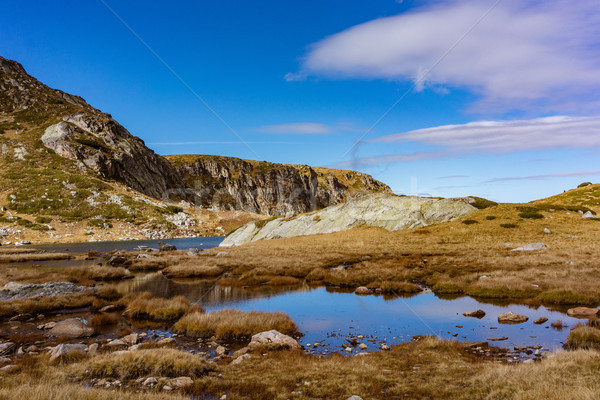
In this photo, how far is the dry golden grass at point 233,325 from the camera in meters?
18.8

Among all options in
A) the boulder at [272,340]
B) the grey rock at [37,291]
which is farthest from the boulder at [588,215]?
the grey rock at [37,291]

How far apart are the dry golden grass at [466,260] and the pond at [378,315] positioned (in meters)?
3.49

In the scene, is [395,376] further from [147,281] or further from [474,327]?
[147,281]

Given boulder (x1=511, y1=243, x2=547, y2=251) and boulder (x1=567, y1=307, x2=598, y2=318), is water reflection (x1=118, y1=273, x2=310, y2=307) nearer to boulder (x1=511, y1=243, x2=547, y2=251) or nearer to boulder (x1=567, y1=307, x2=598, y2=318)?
boulder (x1=567, y1=307, x2=598, y2=318)

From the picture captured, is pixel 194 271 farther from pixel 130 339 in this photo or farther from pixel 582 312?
pixel 582 312

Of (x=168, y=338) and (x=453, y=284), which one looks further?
(x=453, y=284)

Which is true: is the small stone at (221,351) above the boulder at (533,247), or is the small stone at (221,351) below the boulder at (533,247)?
below

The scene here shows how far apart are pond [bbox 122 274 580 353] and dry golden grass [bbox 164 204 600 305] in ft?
11.4

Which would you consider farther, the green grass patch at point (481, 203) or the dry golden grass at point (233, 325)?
the green grass patch at point (481, 203)

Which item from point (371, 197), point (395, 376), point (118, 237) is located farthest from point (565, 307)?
point (118, 237)

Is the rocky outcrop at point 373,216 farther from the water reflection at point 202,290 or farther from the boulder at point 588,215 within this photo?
the water reflection at point 202,290

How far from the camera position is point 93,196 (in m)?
129

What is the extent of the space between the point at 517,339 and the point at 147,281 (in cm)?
3630

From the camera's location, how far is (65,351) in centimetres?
1477
